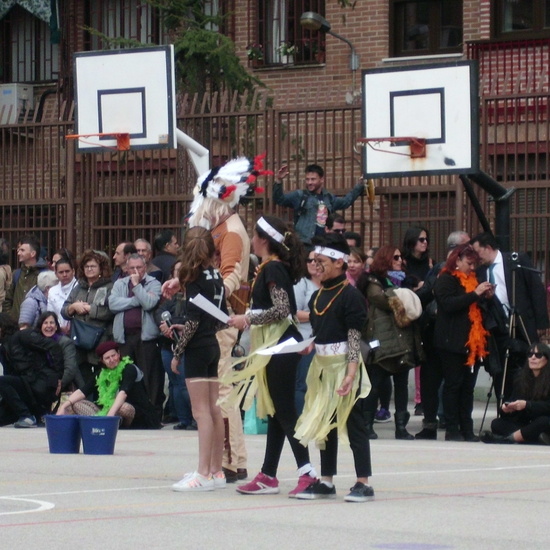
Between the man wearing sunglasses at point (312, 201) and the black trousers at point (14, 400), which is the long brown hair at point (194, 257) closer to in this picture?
the black trousers at point (14, 400)

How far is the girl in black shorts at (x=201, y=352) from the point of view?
9.49 meters

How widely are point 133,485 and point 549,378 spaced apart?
4.81 metres

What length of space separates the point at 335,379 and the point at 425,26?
1594cm

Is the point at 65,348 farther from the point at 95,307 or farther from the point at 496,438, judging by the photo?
the point at 496,438

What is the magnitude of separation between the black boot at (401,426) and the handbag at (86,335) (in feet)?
11.5

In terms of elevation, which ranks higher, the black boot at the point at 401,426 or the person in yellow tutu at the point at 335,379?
the person in yellow tutu at the point at 335,379

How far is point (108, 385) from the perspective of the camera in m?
14.7

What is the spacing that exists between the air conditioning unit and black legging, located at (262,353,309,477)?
1838 centimetres

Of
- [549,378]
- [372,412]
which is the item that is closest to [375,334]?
[372,412]

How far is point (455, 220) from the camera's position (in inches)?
662

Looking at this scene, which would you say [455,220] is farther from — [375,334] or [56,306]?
[56,306]

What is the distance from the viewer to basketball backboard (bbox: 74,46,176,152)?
17719 mm

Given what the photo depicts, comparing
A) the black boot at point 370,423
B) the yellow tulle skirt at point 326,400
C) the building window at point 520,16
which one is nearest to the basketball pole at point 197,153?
the black boot at point 370,423

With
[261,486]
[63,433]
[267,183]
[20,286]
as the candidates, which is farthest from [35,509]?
[267,183]
